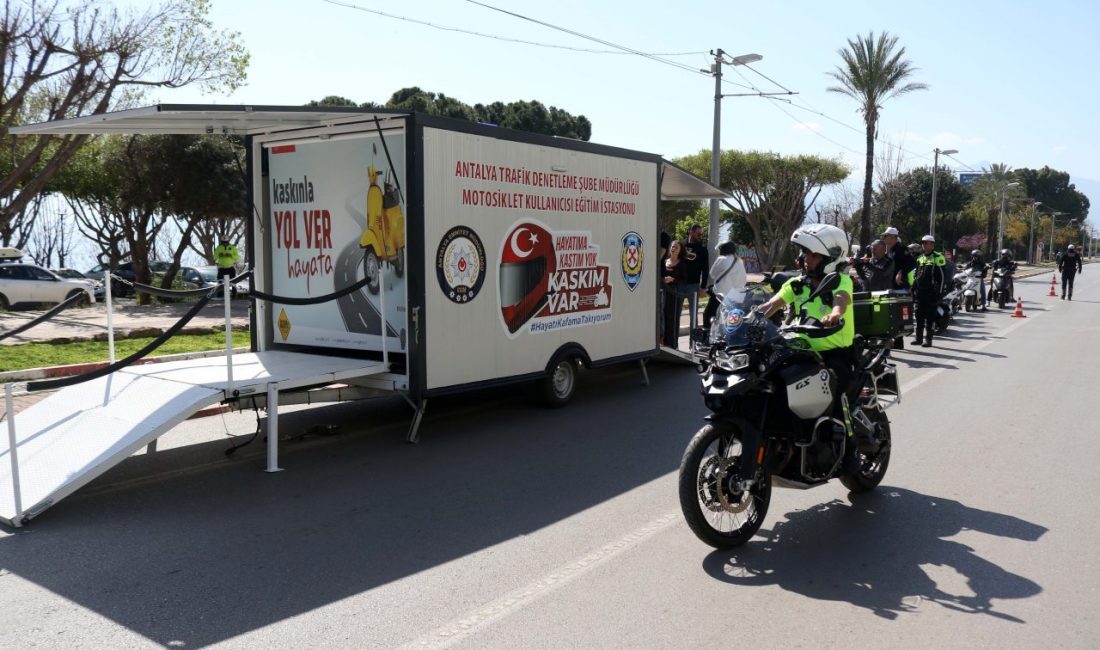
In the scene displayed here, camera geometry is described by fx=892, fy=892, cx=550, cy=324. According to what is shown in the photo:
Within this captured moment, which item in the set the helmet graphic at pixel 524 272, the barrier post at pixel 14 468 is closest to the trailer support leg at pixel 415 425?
the helmet graphic at pixel 524 272

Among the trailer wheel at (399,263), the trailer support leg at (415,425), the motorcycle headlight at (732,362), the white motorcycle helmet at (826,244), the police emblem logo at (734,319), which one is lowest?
the trailer support leg at (415,425)

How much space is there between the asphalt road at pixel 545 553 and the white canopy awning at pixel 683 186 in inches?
183

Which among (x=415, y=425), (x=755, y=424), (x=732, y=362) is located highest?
(x=732, y=362)

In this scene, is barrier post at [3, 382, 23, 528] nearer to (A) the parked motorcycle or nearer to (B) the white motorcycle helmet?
(B) the white motorcycle helmet

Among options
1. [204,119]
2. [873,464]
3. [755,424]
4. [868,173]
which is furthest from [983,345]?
[868,173]

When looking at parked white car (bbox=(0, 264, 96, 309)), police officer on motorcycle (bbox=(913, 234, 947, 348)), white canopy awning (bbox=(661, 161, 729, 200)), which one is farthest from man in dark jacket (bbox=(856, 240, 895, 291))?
parked white car (bbox=(0, 264, 96, 309))

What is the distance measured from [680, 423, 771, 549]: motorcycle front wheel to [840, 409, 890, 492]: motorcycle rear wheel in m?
1.16

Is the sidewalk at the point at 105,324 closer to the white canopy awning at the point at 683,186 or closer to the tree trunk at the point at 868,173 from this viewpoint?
the white canopy awning at the point at 683,186

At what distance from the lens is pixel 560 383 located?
9.61m

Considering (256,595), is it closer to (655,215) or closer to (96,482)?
(96,482)

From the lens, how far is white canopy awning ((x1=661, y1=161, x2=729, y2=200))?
11.8 m

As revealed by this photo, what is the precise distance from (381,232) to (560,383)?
266 centimetres

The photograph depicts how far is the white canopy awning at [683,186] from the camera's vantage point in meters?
11.8

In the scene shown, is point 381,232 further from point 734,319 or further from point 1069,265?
point 1069,265
